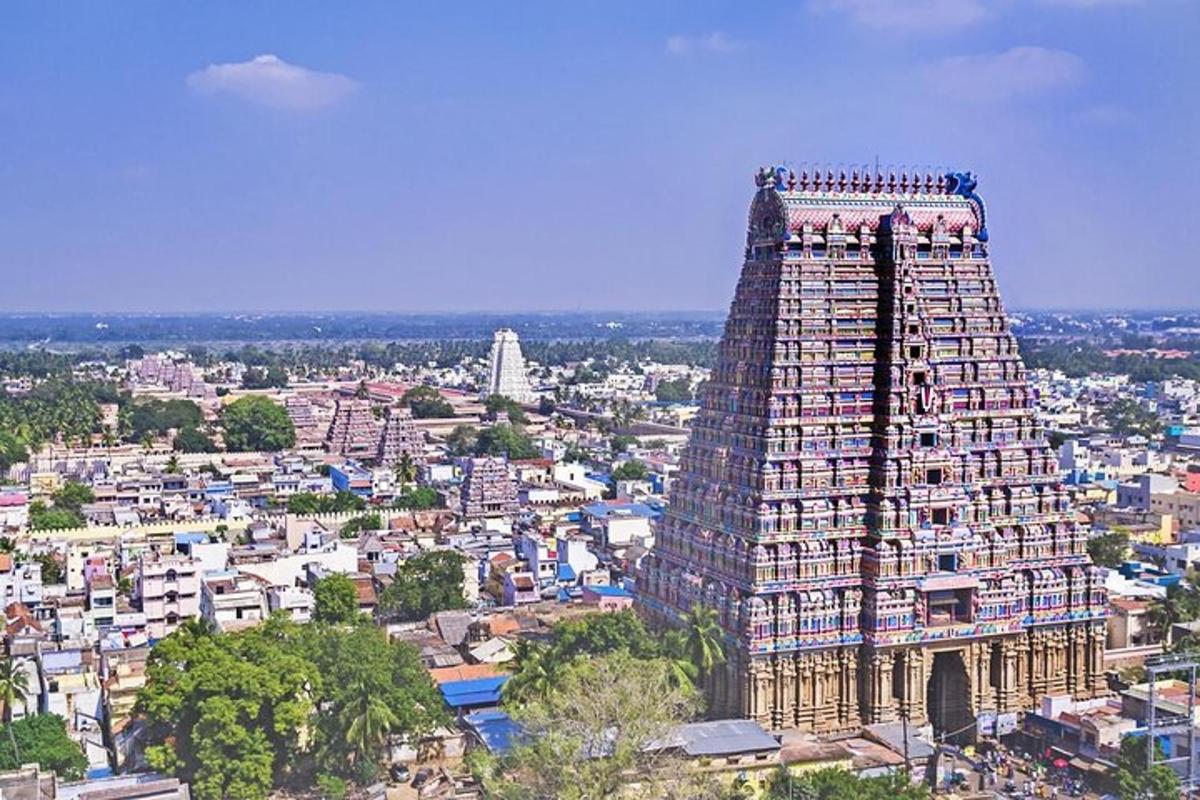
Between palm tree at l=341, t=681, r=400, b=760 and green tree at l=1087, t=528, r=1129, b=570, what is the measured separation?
33704mm

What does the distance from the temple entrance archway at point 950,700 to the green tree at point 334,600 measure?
21.2 m

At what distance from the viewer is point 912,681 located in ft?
124

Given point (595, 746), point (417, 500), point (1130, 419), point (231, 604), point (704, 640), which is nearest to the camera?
point (595, 746)

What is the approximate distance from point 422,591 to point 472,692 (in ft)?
42.4

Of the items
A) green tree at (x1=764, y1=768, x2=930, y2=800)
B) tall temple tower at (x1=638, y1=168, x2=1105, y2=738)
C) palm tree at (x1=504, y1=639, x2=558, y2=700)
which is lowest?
green tree at (x1=764, y1=768, x2=930, y2=800)

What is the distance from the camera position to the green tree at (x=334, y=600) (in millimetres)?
49875

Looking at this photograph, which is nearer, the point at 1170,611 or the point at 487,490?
the point at 1170,611

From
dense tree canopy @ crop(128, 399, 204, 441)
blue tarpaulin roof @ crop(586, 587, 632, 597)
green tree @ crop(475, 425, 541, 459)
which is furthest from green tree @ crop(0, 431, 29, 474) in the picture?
blue tarpaulin roof @ crop(586, 587, 632, 597)

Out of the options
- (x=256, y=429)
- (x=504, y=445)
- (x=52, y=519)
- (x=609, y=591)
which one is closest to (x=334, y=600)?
(x=609, y=591)

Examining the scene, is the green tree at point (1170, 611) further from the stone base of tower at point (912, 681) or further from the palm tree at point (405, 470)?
the palm tree at point (405, 470)

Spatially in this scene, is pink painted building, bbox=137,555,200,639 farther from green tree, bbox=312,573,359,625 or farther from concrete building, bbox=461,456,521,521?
concrete building, bbox=461,456,521,521

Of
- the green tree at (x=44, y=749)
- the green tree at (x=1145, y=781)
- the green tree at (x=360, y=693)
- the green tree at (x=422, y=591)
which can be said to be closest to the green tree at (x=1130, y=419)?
the green tree at (x=422, y=591)

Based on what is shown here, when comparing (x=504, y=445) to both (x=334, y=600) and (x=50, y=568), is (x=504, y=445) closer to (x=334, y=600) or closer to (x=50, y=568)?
(x=50, y=568)

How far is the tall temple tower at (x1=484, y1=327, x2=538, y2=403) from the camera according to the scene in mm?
162850
